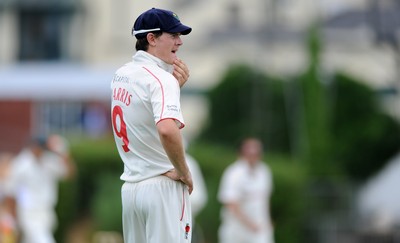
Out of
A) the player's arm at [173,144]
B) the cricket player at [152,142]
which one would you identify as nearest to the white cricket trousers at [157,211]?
the cricket player at [152,142]

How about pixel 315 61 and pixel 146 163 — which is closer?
pixel 146 163

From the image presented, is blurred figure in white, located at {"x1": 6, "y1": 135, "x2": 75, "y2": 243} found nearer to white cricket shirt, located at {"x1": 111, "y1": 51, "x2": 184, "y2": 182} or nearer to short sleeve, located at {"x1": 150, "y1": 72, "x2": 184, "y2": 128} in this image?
white cricket shirt, located at {"x1": 111, "y1": 51, "x2": 184, "y2": 182}

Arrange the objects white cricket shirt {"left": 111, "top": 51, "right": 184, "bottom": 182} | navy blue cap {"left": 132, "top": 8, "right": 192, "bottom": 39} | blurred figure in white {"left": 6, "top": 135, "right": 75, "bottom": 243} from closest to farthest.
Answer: white cricket shirt {"left": 111, "top": 51, "right": 184, "bottom": 182}
navy blue cap {"left": 132, "top": 8, "right": 192, "bottom": 39}
blurred figure in white {"left": 6, "top": 135, "right": 75, "bottom": 243}

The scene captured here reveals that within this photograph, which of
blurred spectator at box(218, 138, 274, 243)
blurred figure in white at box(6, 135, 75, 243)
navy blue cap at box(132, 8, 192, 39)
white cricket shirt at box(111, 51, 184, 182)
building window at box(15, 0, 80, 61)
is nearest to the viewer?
white cricket shirt at box(111, 51, 184, 182)

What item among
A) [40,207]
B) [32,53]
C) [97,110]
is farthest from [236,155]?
[32,53]

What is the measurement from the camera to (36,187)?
19.3 meters

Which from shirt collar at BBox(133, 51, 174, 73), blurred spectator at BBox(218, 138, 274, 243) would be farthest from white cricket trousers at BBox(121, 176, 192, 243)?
blurred spectator at BBox(218, 138, 274, 243)

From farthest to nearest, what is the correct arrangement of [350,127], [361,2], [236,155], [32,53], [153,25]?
1. [32,53]
2. [361,2]
3. [350,127]
4. [236,155]
5. [153,25]

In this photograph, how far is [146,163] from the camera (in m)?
8.77

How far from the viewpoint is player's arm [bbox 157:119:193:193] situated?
333 inches

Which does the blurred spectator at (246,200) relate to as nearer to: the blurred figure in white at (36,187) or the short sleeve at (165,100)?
the blurred figure in white at (36,187)

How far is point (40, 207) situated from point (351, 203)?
Result: 10.7 m

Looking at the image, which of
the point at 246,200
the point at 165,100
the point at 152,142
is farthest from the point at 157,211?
the point at 246,200

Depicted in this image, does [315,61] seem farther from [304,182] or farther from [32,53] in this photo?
[32,53]
